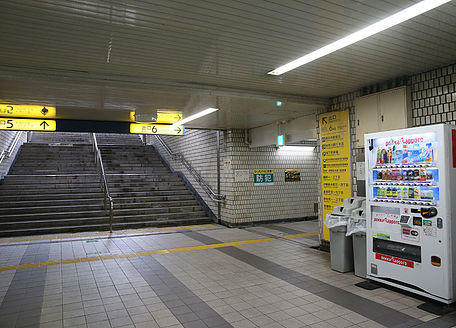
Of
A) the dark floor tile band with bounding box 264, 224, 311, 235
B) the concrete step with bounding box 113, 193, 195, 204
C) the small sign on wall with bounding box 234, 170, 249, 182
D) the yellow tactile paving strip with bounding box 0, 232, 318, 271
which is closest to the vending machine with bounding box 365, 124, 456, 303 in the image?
the yellow tactile paving strip with bounding box 0, 232, 318, 271

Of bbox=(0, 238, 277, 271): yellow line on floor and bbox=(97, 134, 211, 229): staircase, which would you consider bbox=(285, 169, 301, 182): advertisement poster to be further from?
bbox=(0, 238, 277, 271): yellow line on floor

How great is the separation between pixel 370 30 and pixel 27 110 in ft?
22.1

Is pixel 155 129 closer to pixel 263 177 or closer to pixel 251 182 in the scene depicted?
pixel 251 182

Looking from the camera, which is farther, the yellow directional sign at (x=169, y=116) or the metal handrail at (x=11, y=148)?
the metal handrail at (x=11, y=148)

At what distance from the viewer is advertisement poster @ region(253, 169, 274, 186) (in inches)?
→ 410

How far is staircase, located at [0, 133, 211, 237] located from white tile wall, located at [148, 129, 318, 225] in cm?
126

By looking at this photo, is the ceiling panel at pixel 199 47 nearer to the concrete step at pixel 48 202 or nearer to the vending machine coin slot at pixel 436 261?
the vending machine coin slot at pixel 436 261

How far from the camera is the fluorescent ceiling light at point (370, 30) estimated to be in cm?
321

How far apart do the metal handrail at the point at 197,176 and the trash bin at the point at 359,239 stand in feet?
18.2

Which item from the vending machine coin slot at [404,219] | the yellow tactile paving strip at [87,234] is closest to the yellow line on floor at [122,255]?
the yellow tactile paving strip at [87,234]

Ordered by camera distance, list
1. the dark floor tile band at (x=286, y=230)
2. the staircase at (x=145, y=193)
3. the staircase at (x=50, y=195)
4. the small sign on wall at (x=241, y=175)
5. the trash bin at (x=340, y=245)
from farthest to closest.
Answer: the staircase at (x=145, y=193) → the small sign on wall at (x=241, y=175) → the staircase at (x=50, y=195) → the dark floor tile band at (x=286, y=230) → the trash bin at (x=340, y=245)

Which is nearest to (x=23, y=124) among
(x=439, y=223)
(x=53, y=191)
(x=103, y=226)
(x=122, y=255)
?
(x=103, y=226)

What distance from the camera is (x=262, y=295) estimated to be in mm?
4445

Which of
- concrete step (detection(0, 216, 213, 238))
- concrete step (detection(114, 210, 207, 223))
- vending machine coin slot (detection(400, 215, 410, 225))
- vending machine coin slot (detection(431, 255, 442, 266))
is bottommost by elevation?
concrete step (detection(0, 216, 213, 238))
